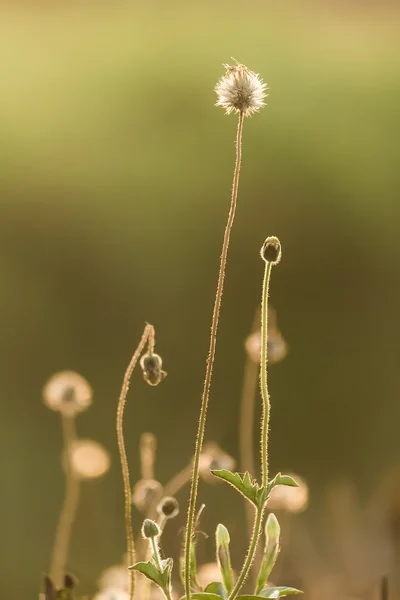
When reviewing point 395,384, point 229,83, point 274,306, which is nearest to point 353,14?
point 274,306

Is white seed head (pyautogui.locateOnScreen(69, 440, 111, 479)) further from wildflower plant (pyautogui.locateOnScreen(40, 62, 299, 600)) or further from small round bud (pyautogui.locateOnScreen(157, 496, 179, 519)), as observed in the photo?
small round bud (pyautogui.locateOnScreen(157, 496, 179, 519))

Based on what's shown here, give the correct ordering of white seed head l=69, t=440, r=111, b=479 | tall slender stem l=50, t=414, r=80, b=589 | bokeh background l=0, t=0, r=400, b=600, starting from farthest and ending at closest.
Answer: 1. bokeh background l=0, t=0, r=400, b=600
2. tall slender stem l=50, t=414, r=80, b=589
3. white seed head l=69, t=440, r=111, b=479

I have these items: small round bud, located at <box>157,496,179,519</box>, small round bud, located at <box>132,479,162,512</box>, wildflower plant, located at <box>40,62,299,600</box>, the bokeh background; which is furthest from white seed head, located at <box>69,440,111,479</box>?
the bokeh background

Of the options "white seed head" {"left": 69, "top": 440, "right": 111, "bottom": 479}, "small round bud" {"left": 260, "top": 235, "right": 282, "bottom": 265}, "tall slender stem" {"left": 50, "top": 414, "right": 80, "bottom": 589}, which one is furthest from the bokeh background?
"small round bud" {"left": 260, "top": 235, "right": 282, "bottom": 265}

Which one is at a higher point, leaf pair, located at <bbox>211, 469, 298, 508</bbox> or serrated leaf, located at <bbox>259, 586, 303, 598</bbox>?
leaf pair, located at <bbox>211, 469, 298, 508</bbox>

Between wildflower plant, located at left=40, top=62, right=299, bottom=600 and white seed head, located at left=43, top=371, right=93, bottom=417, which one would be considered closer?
wildflower plant, located at left=40, top=62, right=299, bottom=600

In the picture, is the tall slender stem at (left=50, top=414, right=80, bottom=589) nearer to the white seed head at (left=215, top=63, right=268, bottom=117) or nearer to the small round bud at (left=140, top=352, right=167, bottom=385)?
the small round bud at (left=140, top=352, right=167, bottom=385)

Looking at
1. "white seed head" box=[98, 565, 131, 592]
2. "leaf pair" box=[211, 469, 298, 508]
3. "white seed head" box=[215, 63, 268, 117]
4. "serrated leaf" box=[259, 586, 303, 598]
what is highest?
"white seed head" box=[215, 63, 268, 117]

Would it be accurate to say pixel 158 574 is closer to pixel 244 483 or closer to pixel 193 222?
pixel 244 483

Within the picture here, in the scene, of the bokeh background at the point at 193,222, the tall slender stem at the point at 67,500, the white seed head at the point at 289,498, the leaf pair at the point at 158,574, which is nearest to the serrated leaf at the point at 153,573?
the leaf pair at the point at 158,574

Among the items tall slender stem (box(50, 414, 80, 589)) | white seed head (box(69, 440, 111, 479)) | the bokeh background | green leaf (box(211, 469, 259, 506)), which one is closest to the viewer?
green leaf (box(211, 469, 259, 506))

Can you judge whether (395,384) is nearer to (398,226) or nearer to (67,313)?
(398,226)
